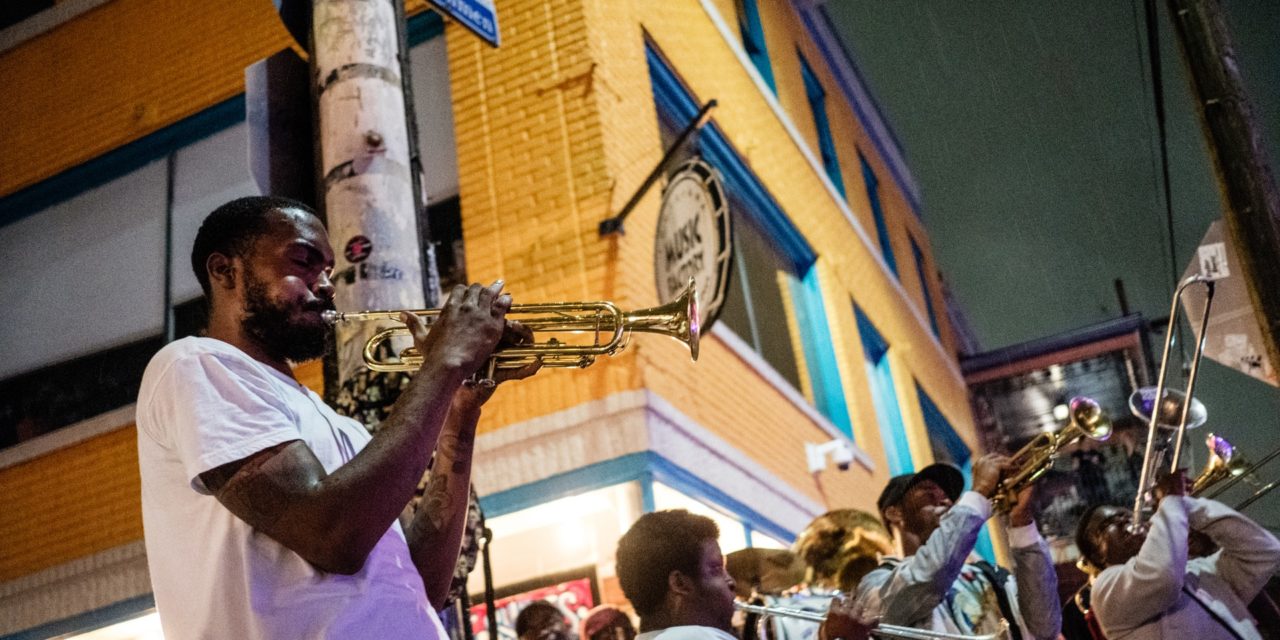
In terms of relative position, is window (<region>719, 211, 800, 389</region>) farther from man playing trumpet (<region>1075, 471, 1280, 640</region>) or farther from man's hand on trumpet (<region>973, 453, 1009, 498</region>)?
man's hand on trumpet (<region>973, 453, 1009, 498</region>)

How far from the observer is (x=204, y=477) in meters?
1.90

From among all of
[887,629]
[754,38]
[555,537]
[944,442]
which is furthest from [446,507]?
[944,442]

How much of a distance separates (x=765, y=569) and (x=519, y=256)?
3.39m

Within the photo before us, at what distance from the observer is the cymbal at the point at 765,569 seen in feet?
19.2

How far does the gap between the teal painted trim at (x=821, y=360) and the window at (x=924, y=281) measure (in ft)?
29.1

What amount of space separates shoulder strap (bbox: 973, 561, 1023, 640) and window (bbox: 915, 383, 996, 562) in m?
12.1

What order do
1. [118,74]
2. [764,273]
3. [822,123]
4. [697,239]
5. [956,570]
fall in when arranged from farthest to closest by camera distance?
[822,123], [764,273], [118,74], [697,239], [956,570]

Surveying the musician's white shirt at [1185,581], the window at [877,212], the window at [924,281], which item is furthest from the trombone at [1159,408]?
the window at [924,281]

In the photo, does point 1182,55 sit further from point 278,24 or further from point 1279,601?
point 278,24

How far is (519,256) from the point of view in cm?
830

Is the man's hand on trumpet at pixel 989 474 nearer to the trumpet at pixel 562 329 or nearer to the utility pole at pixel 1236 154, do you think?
the trumpet at pixel 562 329

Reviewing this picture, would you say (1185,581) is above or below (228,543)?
below

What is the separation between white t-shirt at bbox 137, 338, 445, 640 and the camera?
1.86 metres

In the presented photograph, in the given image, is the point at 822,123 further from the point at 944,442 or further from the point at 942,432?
the point at 944,442
